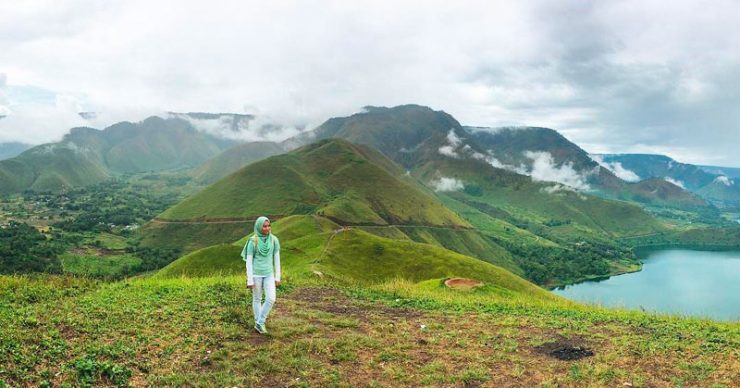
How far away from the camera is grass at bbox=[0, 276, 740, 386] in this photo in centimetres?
1109

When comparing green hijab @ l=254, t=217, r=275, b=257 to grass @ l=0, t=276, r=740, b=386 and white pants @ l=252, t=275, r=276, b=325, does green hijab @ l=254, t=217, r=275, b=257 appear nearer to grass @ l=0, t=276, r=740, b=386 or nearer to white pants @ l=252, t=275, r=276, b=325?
white pants @ l=252, t=275, r=276, b=325

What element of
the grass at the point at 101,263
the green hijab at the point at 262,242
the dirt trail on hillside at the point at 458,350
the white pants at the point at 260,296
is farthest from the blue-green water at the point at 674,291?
the grass at the point at 101,263

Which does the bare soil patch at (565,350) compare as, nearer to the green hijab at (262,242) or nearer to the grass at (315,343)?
the grass at (315,343)

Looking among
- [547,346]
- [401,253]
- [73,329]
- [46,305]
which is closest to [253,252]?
[73,329]

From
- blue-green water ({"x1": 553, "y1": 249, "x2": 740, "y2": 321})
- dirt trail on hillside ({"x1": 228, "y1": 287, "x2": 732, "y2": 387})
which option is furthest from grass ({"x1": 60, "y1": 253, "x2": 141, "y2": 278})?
dirt trail on hillside ({"x1": 228, "y1": 287, "x2": 732, "y2": 387})

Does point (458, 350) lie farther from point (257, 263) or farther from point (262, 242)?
point (262, 242)

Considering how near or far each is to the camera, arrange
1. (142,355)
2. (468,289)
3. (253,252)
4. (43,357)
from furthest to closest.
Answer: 1. (468,289)
2. (253,252)
3. (142,355)
4. (43,357)

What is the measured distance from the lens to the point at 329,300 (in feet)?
68.4

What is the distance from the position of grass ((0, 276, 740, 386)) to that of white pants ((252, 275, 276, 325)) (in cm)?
58

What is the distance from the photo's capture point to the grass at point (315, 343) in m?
11.1

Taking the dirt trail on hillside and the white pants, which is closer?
the dirt trail on hillside

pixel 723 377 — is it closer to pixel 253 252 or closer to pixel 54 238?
pixel 253 252

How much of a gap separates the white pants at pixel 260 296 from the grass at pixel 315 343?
0.58 m

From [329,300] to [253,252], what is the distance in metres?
7.41
